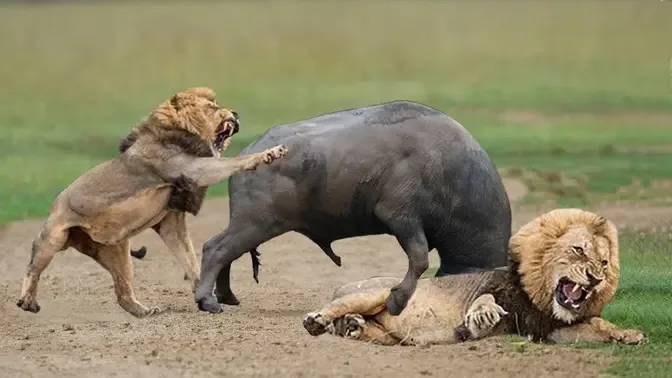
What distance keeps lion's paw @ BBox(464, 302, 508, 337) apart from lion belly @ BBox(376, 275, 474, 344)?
0.15 m

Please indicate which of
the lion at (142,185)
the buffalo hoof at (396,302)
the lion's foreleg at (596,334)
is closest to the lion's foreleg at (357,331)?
the buffalo hoof at (396,302)

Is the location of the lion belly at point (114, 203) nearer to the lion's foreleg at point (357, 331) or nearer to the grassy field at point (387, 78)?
the lion's foreleg at point (357, 331)

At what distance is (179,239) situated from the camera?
36.5 ft

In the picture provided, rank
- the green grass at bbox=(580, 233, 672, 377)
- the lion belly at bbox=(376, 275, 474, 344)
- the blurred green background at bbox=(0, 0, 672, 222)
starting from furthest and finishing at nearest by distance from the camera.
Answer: the blurred green background at bbox=(0, 0, 672, 222) < the lion belly at bbox=(376, 275, 474, 344) < the green grass at bbox=(580, 233, 672, 377)

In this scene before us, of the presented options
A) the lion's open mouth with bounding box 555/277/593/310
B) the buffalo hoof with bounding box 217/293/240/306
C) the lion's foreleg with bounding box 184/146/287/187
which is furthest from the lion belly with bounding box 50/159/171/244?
the lion's open mouth with bounding box 555/277/593/310

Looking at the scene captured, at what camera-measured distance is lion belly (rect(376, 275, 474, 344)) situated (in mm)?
9188

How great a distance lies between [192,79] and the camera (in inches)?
1444

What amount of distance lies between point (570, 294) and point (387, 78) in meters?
29.9

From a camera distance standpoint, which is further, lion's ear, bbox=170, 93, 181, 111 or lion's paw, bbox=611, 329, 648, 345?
lion's ear, bbox=170, 93, 181, 111

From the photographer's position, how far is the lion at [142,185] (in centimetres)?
1060

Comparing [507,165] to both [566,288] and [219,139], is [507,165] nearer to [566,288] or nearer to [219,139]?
[219,139]

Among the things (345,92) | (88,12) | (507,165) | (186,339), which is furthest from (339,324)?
(88,12)

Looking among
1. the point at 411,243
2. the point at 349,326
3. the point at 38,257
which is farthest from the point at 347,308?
the point at 38,257

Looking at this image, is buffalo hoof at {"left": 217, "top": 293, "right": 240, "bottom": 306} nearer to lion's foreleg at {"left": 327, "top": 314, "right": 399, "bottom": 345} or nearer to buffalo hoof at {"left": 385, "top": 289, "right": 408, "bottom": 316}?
lion's foreleg at {"left": 327, "top": 314, "right": 399, "bottom": 345}
